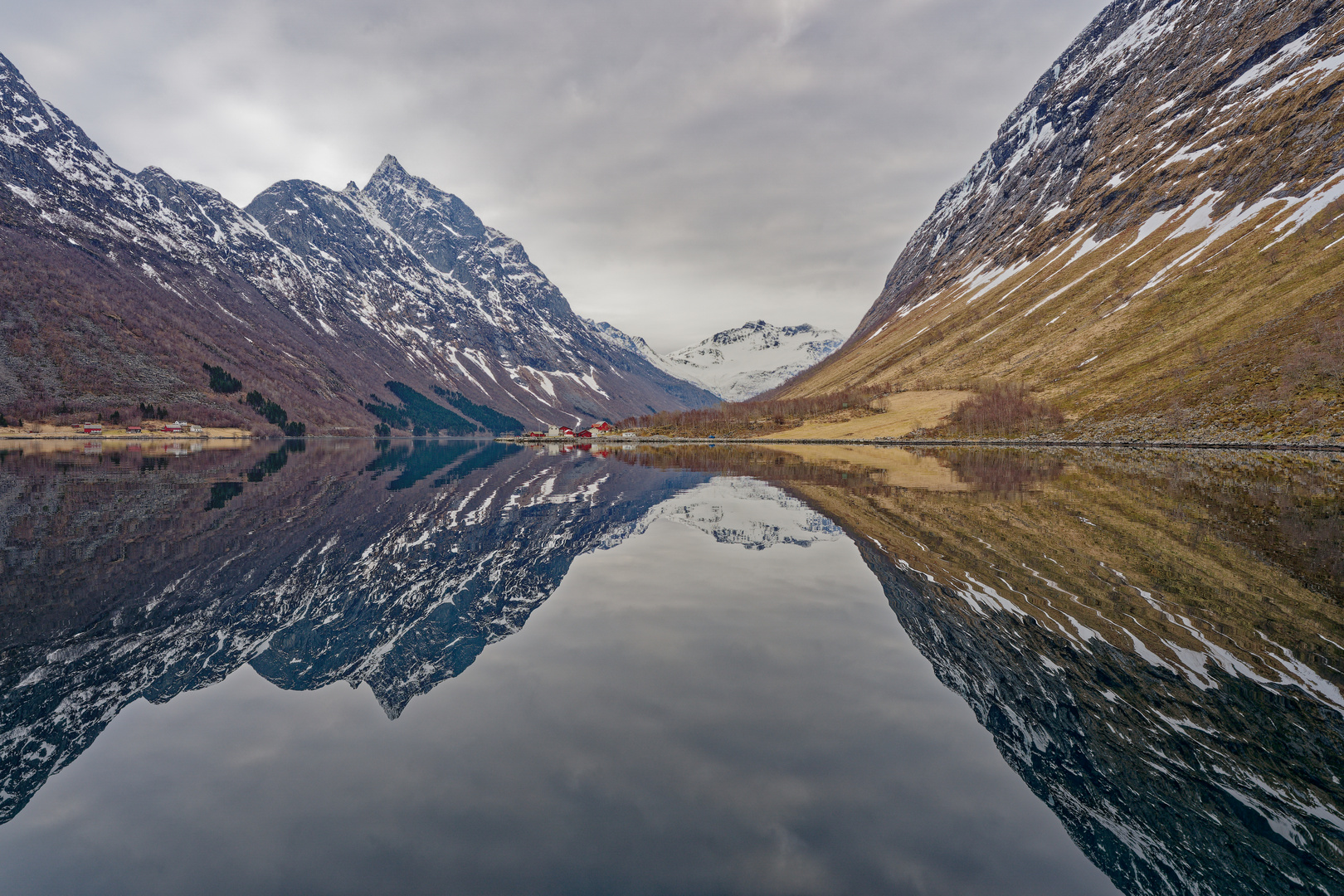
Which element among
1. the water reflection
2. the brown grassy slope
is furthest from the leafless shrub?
the water reflection

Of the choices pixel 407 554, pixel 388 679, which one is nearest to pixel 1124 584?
pixel 388 679

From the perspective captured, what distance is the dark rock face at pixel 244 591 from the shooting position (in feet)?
42.6

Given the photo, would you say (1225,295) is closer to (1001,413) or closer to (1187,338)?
(1187,338)

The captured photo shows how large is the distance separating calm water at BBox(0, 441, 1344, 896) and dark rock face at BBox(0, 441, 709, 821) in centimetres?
15

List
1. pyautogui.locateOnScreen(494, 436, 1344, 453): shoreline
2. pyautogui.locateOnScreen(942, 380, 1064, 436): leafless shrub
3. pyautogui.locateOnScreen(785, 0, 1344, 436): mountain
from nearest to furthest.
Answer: pyautogui.locateOnScreen(494, 436, 1344, 453): shoreline < pyautogui.locateOnScreen(785, 0, 1344, 436): mountain < pyautogui.locateOnScreen(942, 380, 1064, 436): leafless shrub

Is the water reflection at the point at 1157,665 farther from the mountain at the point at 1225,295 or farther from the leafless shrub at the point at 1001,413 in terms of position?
the leafless shrub at the point at 1001,413

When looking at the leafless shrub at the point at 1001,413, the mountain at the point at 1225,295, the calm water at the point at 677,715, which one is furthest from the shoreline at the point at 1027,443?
the calm water at the point at 677,715

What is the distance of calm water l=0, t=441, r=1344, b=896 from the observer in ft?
25.2

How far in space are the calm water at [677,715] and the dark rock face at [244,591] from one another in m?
0.15

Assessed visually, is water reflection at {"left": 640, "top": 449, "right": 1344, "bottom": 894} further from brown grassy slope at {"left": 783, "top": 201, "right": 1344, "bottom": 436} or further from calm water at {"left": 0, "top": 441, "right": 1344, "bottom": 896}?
brown grassy slope at {"left": 783, "top": 201, "right": 1344, "bottom": 436}

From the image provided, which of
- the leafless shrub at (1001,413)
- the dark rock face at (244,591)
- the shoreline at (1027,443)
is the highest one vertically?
the dark rock face at (244,591)

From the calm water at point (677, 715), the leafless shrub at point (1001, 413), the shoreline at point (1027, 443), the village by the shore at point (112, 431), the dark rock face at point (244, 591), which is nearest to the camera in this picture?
the calm water at point (677, 715)

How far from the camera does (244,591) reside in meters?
19.9

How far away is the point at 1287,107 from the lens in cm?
17388
